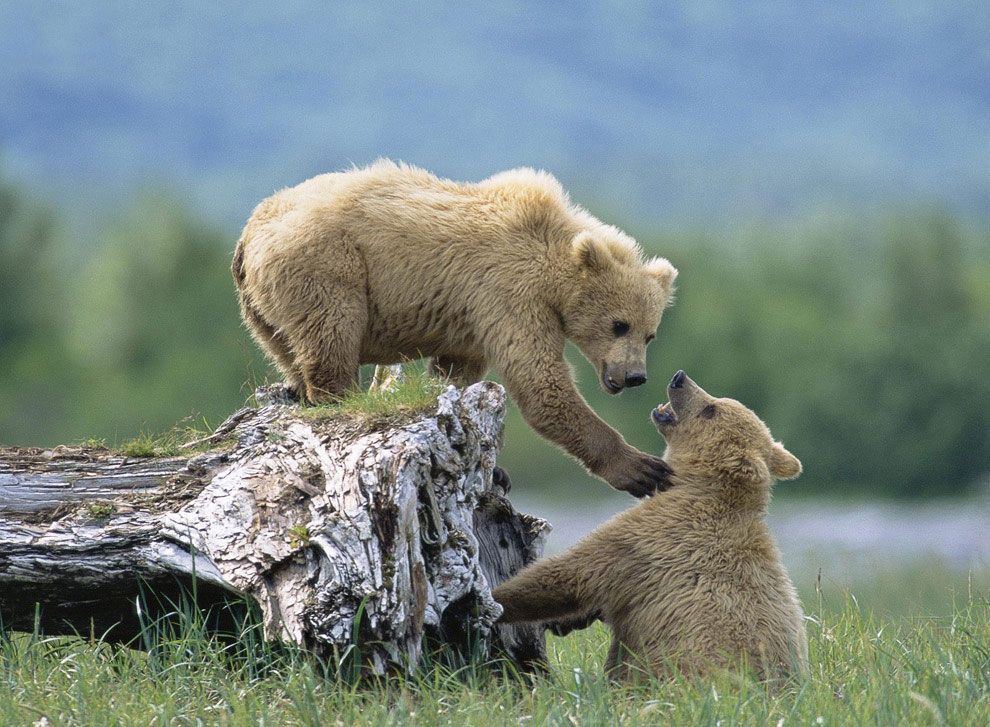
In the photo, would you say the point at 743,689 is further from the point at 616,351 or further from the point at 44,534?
the point at 44,534

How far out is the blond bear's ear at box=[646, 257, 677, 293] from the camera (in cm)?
727

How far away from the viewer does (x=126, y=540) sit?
5297mm

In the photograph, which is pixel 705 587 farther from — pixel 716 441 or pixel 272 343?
pixel 272 343

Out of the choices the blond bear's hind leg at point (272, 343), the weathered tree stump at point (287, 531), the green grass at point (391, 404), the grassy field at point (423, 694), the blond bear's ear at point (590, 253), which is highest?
the blond bear's ear at point (590, 253)

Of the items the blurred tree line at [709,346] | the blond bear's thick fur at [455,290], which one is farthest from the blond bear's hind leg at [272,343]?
the blurred tree line at [709,346]

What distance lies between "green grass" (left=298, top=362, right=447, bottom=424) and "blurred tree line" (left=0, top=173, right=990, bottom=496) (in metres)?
40.1

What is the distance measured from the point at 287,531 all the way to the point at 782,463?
9.14ft

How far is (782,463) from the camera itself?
248 inches

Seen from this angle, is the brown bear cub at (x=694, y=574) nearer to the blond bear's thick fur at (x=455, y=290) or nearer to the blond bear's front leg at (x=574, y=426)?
the blond bear's front leg at (x=574, y=426)

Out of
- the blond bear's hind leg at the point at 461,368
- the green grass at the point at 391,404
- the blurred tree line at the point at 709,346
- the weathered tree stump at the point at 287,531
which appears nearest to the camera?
the weathered tree stump at the point at 287,531

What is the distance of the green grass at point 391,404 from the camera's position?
5.39 meters

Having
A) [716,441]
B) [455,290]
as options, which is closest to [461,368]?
[455,290]

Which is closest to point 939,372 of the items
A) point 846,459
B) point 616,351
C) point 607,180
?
point 846,459

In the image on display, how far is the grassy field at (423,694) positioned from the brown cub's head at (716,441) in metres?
1.08
